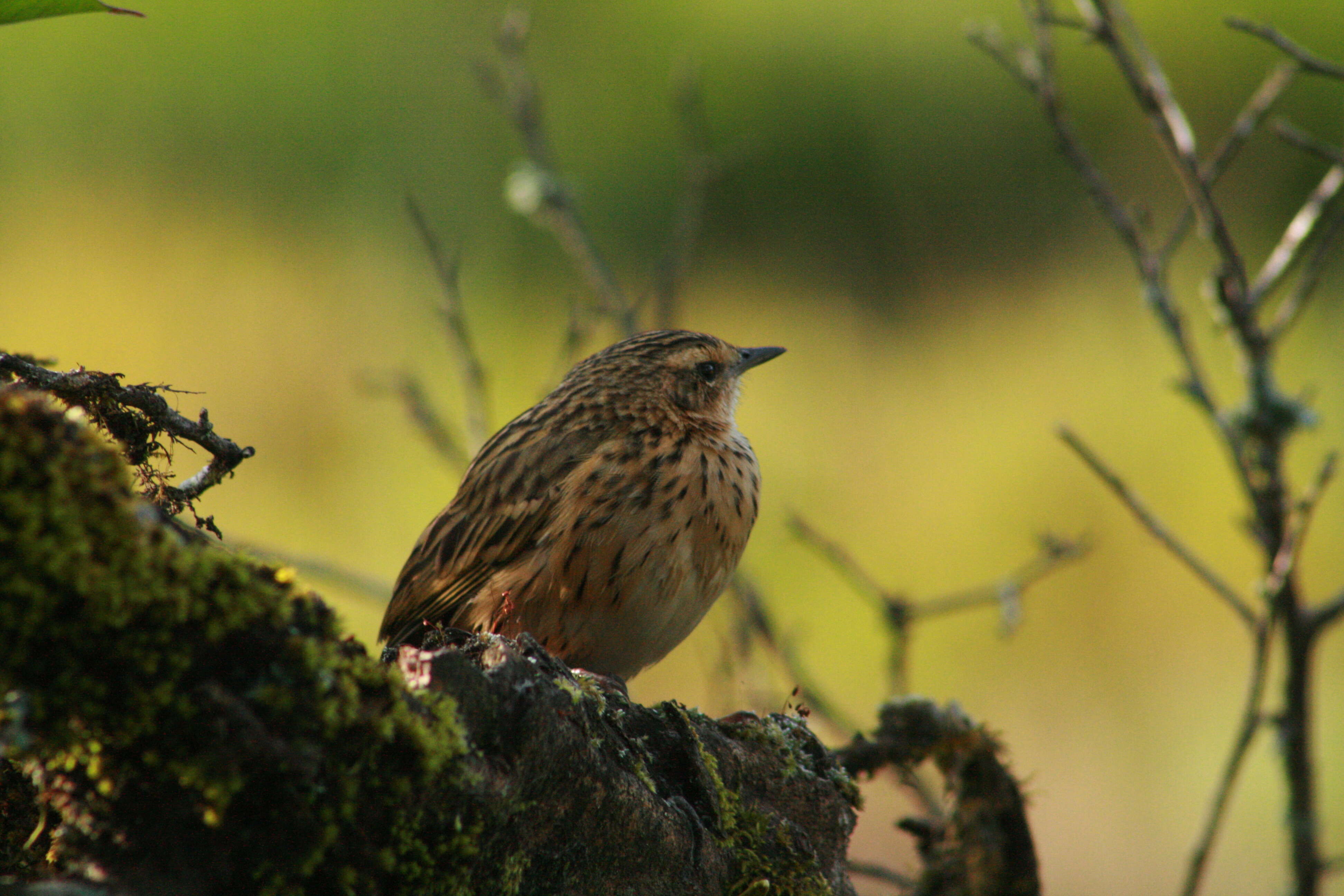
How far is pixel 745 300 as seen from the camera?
10.2 metres

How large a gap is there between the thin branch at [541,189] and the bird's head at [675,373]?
0.42 metres

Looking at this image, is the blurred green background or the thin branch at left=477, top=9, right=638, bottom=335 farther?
the blurred green background

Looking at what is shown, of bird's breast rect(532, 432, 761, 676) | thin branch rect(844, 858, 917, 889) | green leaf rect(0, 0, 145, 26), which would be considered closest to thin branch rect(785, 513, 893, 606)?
bird's breast rect(532, 432, 761, 676)

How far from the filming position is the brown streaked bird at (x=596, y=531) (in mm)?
3895

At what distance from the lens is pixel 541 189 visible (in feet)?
18.0

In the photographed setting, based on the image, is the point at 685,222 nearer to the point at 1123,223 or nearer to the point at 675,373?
the point at 675,373

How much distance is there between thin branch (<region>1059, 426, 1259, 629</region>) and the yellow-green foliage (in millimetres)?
2476

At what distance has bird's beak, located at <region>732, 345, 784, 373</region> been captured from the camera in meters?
5.24

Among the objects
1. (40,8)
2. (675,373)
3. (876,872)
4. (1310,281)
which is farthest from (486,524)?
(1310,281)

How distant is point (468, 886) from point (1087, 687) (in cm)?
776

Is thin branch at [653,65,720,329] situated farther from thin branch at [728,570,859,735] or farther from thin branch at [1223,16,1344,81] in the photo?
thin branch at [1223,16,1344,81]

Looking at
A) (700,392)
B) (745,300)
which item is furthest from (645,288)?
(700,392)

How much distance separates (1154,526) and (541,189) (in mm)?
3045

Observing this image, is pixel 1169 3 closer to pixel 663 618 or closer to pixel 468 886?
pixel 663 618
